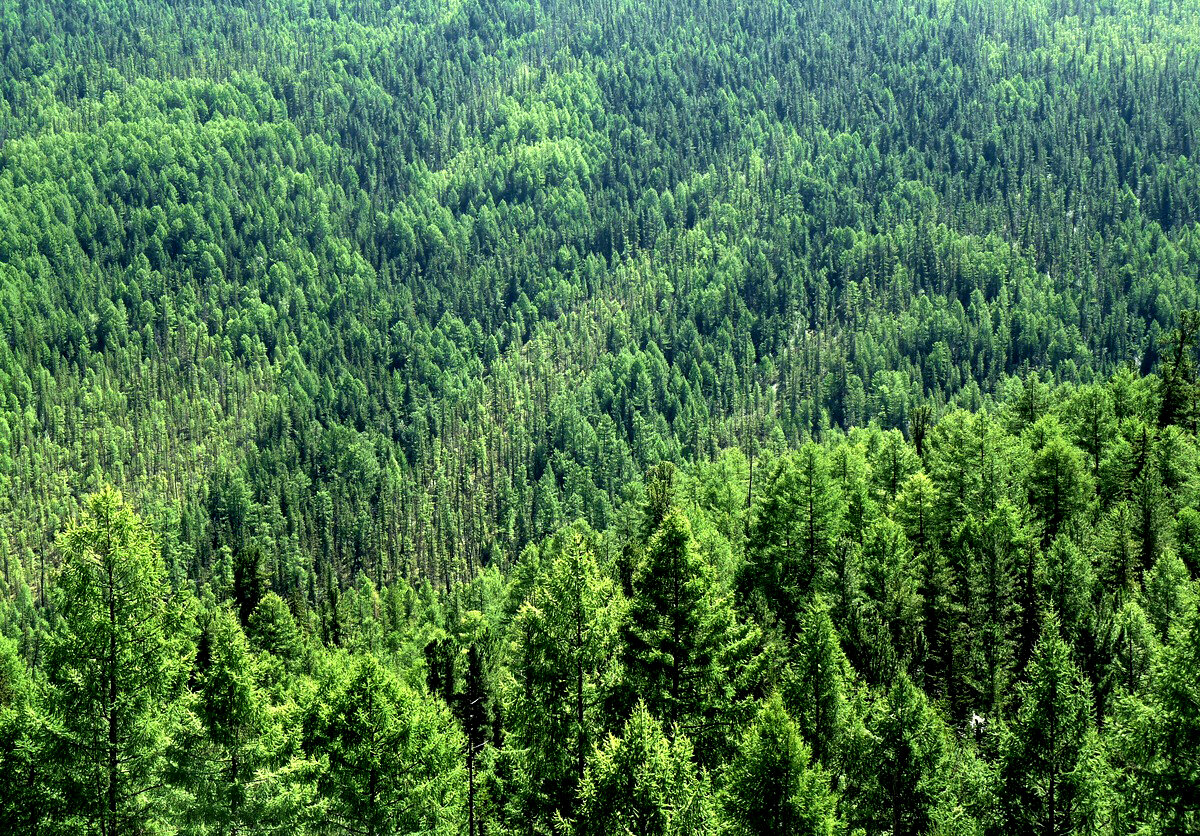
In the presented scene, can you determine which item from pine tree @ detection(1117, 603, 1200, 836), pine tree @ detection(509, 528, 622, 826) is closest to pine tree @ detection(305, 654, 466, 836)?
pine tree @ detection(509, 528, 622, 826)

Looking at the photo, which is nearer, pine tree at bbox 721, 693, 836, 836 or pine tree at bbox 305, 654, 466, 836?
pine tree at bbox 721, 693, 836, 836

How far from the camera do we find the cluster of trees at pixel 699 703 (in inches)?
1383

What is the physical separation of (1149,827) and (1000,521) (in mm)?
32945

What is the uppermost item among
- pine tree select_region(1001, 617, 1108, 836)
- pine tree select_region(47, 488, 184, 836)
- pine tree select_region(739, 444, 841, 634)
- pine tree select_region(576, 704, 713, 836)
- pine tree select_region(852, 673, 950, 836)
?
pine tree select_region(47, 488, 184, 836)

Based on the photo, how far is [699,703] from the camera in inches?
1592

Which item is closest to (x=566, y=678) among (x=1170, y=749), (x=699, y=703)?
(x=699, y=703)

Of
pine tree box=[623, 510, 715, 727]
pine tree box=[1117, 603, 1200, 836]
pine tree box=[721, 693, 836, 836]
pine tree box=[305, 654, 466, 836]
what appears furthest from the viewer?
pine tree box=[305, 654, 466, 836]

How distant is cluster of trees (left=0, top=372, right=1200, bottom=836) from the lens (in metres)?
35.1

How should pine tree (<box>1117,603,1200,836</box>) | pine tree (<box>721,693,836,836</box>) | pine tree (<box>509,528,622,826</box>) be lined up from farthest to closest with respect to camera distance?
pine tree (<box>509,528,622,826</box>) < pine tree (<box>721,693,836,836</box>) < pine tree (<box>1117,603,1200,836</box>)

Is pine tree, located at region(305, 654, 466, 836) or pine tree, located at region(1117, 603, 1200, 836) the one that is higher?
pine tree, located at region(1117, 603, 1200, 836)

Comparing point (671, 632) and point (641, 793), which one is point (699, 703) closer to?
point (671, 632)

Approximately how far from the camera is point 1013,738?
36.8 metres

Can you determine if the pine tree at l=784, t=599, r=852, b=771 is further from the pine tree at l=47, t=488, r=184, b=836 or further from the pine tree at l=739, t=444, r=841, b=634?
the pine tree at l=47, t=488, r=184, b=836

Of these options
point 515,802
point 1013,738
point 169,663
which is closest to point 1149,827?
point 1013,738
